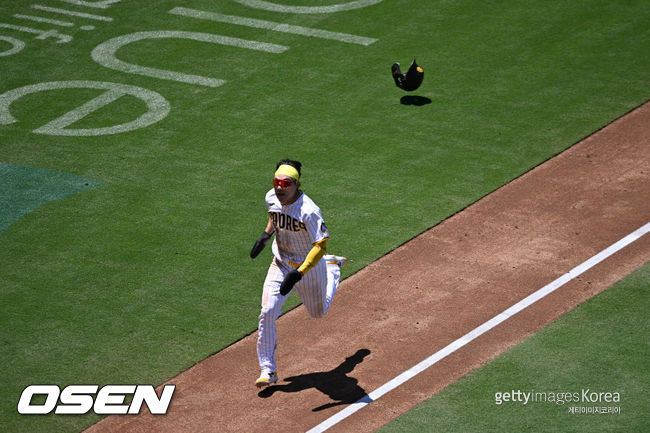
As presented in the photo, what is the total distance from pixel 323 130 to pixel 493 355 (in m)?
6.13

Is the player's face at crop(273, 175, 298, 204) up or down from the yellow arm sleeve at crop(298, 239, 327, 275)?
up

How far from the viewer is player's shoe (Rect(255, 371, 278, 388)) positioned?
866cm

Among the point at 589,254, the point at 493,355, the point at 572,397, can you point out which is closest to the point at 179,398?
the point at 493,355

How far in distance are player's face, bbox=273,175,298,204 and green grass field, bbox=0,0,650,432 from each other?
186 cm

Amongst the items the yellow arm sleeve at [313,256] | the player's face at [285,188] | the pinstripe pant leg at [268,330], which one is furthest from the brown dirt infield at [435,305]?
the player's face at [285,188]

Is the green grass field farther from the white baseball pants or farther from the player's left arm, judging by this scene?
the player's left arm

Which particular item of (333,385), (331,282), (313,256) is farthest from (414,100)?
(333,385)

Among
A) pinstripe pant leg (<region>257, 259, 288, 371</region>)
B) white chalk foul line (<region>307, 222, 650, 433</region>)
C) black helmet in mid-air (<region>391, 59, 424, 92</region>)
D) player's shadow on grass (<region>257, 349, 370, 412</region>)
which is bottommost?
player's shadow on grass (<region>257, 349, 370, 412</region>)

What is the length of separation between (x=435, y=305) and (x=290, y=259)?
1.92 metres

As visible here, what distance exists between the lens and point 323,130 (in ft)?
46.9

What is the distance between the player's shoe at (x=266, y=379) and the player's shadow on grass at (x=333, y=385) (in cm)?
19

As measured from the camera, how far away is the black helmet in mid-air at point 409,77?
48.3 feet

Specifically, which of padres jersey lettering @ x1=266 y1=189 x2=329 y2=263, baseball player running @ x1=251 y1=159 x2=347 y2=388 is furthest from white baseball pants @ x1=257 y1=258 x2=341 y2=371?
padres jersey lettering @ x1=266 y1=189 x2=329 y2=263

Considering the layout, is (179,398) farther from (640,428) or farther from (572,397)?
(640,428)
